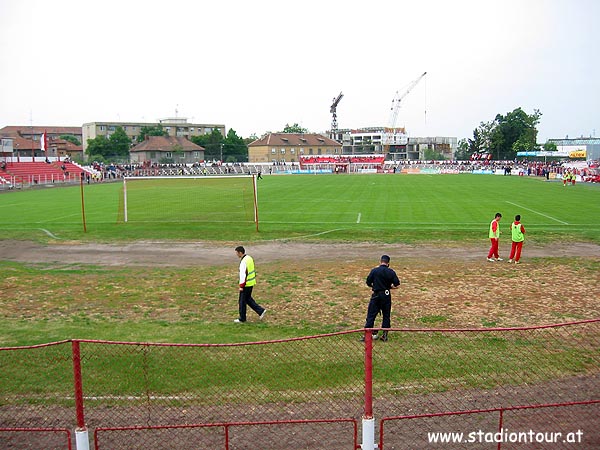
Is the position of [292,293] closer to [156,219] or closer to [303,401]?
[303,401]

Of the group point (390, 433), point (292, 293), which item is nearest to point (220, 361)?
point (390, 433)

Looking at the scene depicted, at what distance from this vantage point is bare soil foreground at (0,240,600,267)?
19984 mm

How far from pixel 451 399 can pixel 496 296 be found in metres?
6.57

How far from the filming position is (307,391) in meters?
8.71

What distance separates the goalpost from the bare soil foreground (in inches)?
273

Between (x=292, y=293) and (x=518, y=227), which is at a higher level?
(x=518, y=227)

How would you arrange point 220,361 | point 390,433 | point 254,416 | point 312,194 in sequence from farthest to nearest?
point 312,194, point 220,361, point 254,416, point 390,433

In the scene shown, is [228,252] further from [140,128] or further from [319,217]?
[140,128]

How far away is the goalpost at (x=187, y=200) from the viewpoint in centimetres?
3166

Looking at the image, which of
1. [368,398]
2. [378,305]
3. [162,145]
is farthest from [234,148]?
[368,398]

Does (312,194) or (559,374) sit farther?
(312,194)

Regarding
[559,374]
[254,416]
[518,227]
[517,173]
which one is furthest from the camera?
[517,173]

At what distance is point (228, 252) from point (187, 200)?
64.5 ft

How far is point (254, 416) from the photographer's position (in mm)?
7961
